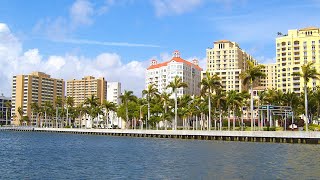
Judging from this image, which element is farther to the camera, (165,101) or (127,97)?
(127,97)

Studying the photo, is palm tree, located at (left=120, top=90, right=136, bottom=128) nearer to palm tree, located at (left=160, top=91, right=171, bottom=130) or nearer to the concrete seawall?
palm tree, located at (left=160, top=91, right=171, bottom=130)

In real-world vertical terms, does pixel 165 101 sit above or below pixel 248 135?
above

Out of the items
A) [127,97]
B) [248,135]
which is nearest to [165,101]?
[127,97]

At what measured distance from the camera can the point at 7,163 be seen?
191 feet

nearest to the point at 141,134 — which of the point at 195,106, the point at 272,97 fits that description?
the point at 195,106

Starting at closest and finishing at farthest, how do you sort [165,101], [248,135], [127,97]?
1. [248,135]
2. [165,101]
3. [127,97]

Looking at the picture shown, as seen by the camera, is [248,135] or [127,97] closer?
[248,135]

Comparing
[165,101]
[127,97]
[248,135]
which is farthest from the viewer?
[127,97]

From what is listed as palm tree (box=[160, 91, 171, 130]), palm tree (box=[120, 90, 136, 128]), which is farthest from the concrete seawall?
palm tree (box=[120, 90, 136, 128])

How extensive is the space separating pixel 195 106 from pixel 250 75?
197 ft

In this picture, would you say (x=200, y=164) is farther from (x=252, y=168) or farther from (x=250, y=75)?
(x=250, y=75)

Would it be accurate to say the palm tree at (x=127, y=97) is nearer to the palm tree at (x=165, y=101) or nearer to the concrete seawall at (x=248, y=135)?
the palm tree at (x=165, y=101)

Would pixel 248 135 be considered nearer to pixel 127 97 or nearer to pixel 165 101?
pixel 165 101

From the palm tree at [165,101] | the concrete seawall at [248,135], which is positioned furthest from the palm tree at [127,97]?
the concrete seawall at [248,135]
